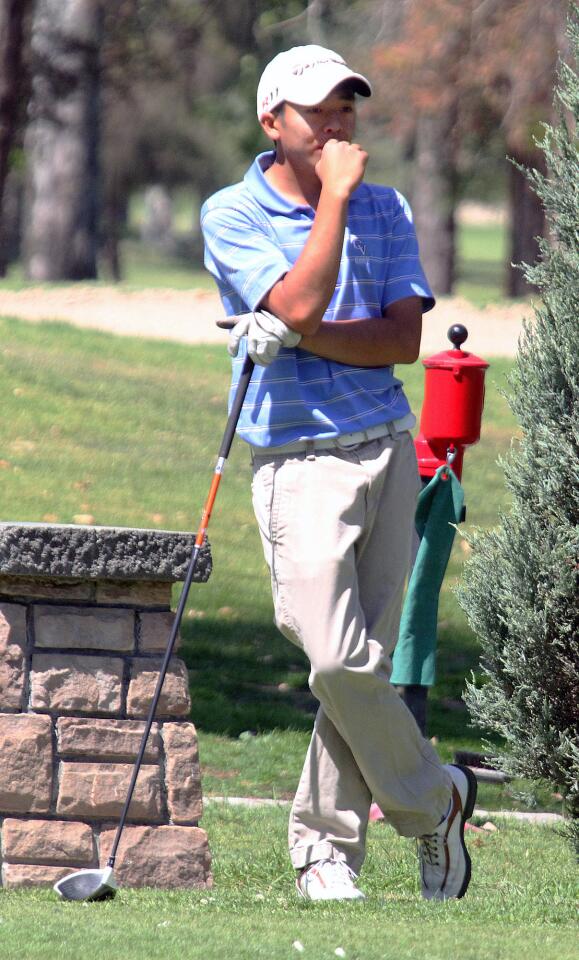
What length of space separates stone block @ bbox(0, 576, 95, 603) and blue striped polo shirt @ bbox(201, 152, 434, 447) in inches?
25.0

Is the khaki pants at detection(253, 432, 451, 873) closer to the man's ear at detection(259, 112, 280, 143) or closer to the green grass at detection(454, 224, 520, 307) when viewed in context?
the man's ear at detection(259, 112, 280, 143)

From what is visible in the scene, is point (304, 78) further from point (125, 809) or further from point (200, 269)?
point (200, 269)

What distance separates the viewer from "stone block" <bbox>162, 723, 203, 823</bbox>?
14.4 feet

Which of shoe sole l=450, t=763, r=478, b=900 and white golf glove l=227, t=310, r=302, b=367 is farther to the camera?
shoe sole l=450, t=763, r=478, b=900

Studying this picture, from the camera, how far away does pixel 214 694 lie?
25.4ft

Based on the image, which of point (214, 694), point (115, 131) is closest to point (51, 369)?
point (214, 694)

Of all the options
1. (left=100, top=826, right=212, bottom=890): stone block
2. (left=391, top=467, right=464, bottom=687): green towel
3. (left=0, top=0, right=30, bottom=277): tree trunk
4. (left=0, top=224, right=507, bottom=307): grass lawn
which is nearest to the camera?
(left=100, top=826, right=212, bottom=890): stone block

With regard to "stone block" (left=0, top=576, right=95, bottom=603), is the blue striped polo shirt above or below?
above

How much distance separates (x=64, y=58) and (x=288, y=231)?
18.6 m

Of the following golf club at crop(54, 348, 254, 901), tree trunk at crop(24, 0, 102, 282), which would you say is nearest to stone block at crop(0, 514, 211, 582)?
golf club at crop(54, 348, 254, 901)

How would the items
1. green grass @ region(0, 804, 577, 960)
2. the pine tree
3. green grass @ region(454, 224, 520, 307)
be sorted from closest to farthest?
green grass @ region(0, 804, 577, 960), the pine tree, green grass @ region(454, 224, 520, 307)

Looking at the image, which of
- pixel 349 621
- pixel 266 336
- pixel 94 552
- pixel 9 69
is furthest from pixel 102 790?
pixel 9 69

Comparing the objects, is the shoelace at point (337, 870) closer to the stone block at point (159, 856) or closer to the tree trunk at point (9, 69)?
the stone block at point (159, 856)

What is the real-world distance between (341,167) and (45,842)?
197cm
